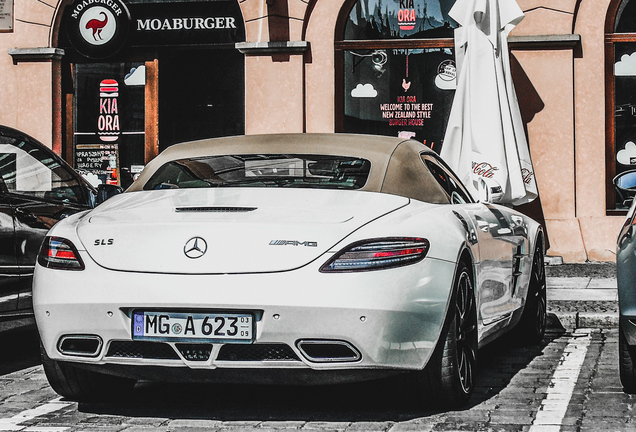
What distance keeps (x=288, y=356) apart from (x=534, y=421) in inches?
45.3

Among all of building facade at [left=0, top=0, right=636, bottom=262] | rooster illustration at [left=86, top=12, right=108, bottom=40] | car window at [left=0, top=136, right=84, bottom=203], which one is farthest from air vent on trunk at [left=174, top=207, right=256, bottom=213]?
rooster illustration at [left=86, top=12, right=108, bottom=40]

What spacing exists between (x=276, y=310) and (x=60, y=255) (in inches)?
42.2

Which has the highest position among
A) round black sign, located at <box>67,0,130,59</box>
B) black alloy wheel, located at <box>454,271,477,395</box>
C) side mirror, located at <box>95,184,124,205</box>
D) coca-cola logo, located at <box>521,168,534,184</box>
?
round black sign, located at <box>67,0,130,59</box>

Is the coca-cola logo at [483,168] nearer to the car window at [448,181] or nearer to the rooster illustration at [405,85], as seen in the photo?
the rooster illustration at [405,85]

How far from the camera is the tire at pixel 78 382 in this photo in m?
4.93

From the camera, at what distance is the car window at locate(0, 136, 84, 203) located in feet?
22.8

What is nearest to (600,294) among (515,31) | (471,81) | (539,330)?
(539,330)

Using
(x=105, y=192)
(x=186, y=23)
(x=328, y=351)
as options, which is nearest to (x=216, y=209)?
(x=328, y=351)

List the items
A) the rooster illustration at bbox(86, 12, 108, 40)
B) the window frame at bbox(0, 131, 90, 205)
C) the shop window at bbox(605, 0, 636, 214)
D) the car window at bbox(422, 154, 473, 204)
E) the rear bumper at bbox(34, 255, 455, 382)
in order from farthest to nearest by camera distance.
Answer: the rooster illustration at bbox(86, 12, 108, 40)
the shop window at bbox(605, 0, 636, 214)
the window frame at bbox(0, 131, 90, 205)
the car window at bbox(422, 154, 473, 204)
the rear bumper at bbox(34, 255, 455, 382)

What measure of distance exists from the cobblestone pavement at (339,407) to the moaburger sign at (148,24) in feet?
28.1

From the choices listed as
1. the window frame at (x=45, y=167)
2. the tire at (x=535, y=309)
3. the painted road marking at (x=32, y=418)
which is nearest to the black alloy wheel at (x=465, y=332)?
the painted road marking at (x=32, y=418)

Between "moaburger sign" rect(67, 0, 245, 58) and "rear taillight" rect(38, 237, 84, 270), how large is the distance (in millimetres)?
9685

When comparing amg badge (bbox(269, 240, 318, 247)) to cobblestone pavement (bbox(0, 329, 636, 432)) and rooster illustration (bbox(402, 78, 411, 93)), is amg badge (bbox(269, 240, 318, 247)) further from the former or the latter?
→ rooster illustration (bbox(402, 78, 411, 93))

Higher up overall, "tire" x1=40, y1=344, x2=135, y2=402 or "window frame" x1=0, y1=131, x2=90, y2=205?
"window frame" x1=0, y1=131, x2=90, y2=205
